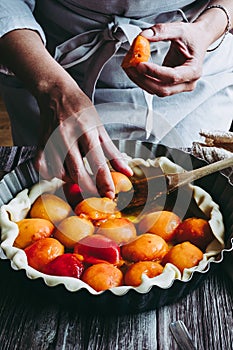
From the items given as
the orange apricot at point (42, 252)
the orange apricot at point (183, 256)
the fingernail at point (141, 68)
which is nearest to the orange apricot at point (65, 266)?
the orange apricot at point (42, 252)

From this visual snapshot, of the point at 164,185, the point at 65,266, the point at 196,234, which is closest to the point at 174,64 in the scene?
the point at 164,185

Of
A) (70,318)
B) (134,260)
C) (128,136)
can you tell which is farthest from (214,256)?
(128,136)

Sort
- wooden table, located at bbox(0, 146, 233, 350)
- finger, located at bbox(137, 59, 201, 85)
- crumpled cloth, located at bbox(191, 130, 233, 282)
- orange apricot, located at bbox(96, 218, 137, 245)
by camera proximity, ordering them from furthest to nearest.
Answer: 1. crumpled cloth, located at bbox(191, 130, 233, 282)
2. finger, located at bbox(137, 59, 201, 85)
3. orange apricot, located at bbox(96, 218, 137, 245)
4. wooden table, located at bbox(0, 146, 233, 350)

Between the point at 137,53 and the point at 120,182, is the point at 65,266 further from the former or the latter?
the point at 137,53

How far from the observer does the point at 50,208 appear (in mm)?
827

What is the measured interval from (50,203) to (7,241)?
0.11 meters

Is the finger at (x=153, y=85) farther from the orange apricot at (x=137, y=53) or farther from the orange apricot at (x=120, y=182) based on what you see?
the orange apricot at (x=120, y=182)

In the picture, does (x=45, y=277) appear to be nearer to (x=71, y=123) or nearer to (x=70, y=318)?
(x=70, y=318)

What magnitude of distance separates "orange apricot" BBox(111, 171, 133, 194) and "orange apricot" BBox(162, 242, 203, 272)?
0.15m

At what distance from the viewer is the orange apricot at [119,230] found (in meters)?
0.77

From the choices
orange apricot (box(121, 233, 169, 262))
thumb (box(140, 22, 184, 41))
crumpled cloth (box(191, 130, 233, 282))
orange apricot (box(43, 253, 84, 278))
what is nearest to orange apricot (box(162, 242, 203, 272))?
orange apricot (box(121, 233, 169, 262))

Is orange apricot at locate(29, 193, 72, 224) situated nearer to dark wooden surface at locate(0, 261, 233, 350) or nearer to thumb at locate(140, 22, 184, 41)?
dark wooden surface at locate(0, 261, 233, 350)

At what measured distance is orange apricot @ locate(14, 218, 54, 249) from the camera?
764mm

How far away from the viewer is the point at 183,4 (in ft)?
3.60
